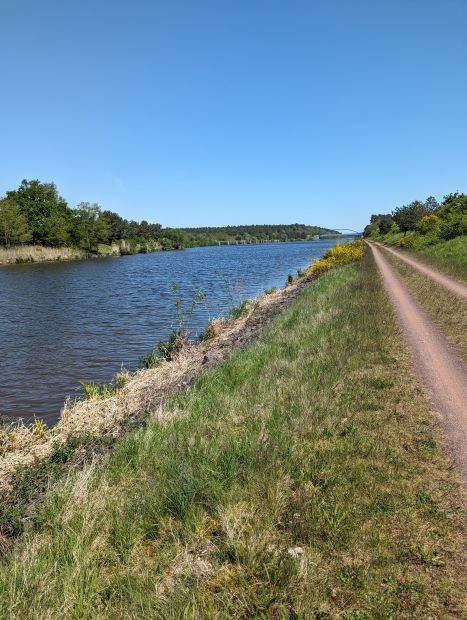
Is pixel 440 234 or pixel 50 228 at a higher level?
pixel 50 228

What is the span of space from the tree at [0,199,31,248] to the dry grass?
1.60 metres

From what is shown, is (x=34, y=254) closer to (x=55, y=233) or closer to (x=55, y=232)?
(x=55, y=233)

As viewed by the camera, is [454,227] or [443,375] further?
[454,227]

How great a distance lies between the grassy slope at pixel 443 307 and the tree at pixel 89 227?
267 ft

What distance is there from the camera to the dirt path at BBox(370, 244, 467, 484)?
5266 millimetres

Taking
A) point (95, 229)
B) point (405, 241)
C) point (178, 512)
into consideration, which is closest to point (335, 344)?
point (178, 512)

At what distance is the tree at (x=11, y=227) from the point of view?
67325 millimetres

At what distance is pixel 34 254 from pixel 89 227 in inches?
879

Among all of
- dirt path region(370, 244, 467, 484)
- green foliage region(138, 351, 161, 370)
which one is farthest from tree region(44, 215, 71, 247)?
dirt path region(370, 244, 467, 484)

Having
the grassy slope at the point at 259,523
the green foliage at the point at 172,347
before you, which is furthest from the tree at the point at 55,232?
the grassy slope at the point at 259,523

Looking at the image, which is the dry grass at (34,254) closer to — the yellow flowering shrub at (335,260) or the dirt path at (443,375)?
the yellow flowering shrub at (335,260)

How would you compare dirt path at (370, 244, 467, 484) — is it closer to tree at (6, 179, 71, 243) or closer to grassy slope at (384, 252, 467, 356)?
grassy slope at (384, 252, 467, 356)

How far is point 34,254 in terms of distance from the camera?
233ft

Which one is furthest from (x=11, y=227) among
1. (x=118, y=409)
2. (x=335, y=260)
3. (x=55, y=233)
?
(x=118, y=409)
